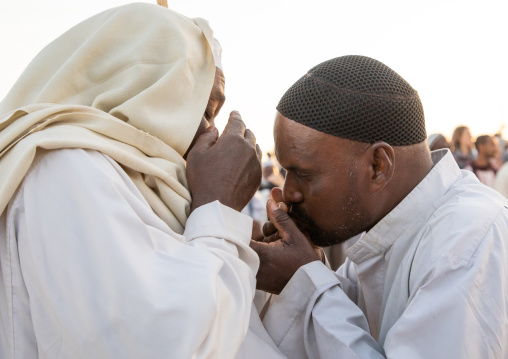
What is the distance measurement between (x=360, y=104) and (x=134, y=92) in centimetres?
A: 100

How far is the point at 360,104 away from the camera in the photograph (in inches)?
95.3

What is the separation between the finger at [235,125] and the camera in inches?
91.0

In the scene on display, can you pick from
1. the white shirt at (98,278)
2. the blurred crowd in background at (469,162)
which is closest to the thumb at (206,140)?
the white shirt at (98,278)

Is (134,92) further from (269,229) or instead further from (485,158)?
(485,158)

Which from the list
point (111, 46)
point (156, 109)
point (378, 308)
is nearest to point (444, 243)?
point (378, 308)

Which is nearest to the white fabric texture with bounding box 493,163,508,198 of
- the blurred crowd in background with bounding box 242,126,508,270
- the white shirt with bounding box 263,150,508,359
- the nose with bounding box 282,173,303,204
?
the blurred crowd in background with bounding box 242,126,508,270

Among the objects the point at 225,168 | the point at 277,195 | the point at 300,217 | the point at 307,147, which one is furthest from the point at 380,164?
the point at 225,168

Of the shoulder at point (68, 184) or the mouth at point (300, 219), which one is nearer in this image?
the shoulder at point (68, 184)

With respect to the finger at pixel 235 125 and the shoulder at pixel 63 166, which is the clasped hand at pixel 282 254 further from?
the shoulder at pixel 63 166

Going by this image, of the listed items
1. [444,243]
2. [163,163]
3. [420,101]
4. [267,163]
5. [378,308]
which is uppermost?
[420,101]

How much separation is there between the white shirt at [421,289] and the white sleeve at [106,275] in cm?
61

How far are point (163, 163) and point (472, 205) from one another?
127 cm

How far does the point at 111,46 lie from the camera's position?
2252 millimetres

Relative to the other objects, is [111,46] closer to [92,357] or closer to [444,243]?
[92,357]
